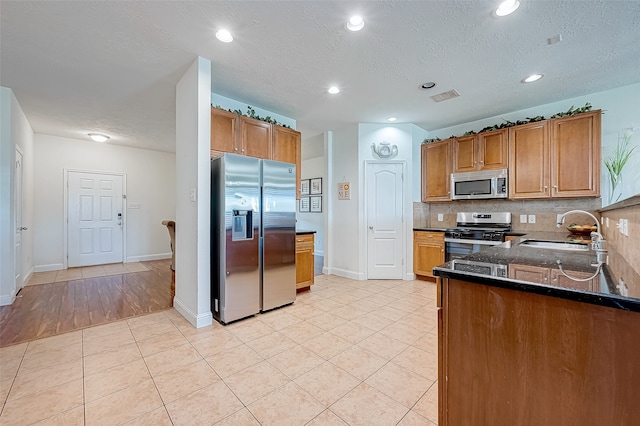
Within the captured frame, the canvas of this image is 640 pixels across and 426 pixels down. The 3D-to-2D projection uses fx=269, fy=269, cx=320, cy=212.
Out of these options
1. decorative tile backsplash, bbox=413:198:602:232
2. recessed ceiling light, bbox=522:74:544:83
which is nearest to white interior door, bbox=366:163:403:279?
decorative tile backsplash, bbox=413:198:602:232

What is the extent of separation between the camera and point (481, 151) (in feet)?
13.3

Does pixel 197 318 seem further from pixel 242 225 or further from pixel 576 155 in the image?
pixel 576 155

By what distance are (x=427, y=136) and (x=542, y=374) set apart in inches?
182

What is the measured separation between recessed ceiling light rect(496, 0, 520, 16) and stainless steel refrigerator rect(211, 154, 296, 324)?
231 centimetres

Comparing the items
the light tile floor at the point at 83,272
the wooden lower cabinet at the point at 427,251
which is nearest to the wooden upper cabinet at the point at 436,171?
the wooden lower cabinet at the point at 427,251

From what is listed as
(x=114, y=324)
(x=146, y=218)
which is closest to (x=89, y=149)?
(x=146, y=218)

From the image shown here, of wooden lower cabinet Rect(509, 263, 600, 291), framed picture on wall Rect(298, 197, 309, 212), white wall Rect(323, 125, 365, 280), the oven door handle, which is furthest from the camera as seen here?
framed picture on wall Rect(298, 197, 309, 212)

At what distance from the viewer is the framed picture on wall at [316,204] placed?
7018 mm

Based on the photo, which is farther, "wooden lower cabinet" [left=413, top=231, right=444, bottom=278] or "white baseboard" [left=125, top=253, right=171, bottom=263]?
"white baseboard" [left=125, top=253, right=171, bottom=263]

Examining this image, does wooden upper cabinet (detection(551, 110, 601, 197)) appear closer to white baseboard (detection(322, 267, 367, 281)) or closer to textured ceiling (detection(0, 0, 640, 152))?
textured ceiling (detection(0, 0, 640, 152))

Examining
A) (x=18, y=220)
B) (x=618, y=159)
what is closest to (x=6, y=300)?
(x=18, y=220)

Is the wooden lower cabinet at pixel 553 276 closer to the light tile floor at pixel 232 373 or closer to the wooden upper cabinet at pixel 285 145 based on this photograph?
the light tile floor at pixel 232 373

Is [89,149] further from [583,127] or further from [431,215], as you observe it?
[583,127]

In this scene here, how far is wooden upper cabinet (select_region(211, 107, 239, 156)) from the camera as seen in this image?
3082 millimetres
